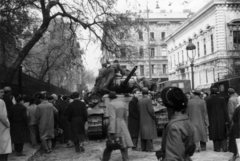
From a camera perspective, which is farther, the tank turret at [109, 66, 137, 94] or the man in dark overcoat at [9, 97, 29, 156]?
the tank turret at [109, 66, 137, 94]

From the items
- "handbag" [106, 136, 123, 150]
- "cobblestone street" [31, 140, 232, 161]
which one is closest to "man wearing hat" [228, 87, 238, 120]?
"cobblestone street" [31, 140, 232, 161]

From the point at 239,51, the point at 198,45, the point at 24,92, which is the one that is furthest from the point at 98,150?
the point at 198,45

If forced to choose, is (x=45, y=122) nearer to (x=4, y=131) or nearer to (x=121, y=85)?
(x=4, y=131)

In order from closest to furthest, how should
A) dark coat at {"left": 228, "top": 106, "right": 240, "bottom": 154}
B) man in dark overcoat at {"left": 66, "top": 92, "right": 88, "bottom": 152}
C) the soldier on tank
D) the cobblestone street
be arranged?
dark coat at {"left": 228, "top": 106, "right": 240, "bottom": 154} → the cobblestone street → man in dark overcoat at {"left": 66, "top": 92, "right": 88, "bottom": 152} → the soldier on tank

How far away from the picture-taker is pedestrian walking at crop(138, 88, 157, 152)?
400 inches

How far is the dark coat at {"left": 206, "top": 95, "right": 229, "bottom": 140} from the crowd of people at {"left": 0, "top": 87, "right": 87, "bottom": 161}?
3.63 meters

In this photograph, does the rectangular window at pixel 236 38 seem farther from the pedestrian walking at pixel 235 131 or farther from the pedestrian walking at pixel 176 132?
the pedestrian walking at pixel 176 132

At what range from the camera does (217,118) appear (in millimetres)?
10148

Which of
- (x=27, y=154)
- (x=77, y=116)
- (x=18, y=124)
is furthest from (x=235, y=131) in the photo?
(x=27, y=154)

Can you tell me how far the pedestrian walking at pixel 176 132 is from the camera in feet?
10.3

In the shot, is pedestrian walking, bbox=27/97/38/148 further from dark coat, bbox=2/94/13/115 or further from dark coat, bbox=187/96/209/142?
dark coat, bbox=187/96/209/142

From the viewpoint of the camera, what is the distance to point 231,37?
41000 mm

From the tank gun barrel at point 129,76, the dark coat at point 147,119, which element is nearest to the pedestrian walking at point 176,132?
the dark coat at point 147,119

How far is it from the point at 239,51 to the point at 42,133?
103 feet
